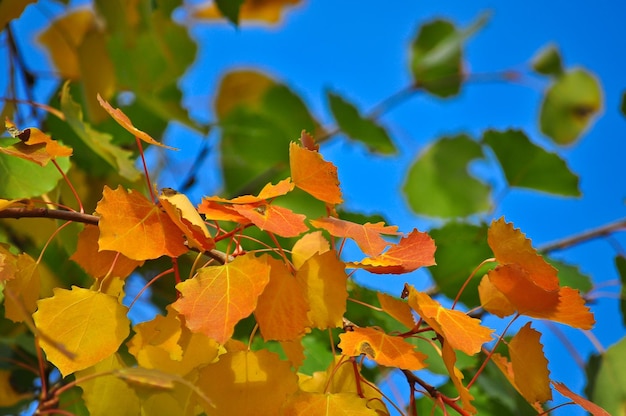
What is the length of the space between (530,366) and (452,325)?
0.16 feet

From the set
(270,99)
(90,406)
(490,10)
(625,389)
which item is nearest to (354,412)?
(90,406)

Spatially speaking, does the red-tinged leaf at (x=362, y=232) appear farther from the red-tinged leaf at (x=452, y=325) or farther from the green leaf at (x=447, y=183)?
the green leaf at (x=447, y=183)

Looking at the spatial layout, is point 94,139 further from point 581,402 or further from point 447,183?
point 447,183

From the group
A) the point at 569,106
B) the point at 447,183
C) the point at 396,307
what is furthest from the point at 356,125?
the point at 396,307

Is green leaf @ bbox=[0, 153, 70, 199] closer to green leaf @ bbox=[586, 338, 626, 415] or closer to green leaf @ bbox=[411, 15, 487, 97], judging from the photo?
green leaf @ bbox=[586, 338, 626, 415]

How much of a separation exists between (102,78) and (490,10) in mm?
475

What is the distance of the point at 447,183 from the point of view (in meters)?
0.82

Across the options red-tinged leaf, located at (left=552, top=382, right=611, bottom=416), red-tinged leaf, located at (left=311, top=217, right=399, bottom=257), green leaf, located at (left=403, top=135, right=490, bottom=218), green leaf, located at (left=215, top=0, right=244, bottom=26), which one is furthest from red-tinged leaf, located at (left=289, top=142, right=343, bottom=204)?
green leaf, located at (left=403, top=135, right=490, bottom=218)

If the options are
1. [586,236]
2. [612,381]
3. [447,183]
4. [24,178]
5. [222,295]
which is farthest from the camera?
[447,183]

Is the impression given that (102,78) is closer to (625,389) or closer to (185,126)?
(185,126)

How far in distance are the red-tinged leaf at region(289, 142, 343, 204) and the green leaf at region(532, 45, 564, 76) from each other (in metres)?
0.70

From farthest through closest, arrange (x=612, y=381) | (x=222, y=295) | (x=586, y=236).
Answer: (x=586, y=236), (x=612, y=381), (x=222, y=295)

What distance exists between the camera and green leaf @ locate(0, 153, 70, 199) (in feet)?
1.28

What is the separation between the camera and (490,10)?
0.88 meters
